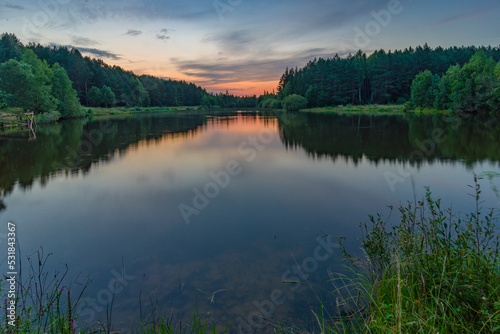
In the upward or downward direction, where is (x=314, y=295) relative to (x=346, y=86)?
downward

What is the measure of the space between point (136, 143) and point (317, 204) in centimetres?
1674

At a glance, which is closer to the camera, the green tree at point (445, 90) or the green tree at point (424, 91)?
the green tree at point (445, 90)

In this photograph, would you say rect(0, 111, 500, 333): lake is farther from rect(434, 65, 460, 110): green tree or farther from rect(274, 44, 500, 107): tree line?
rect(274, 44, 500, 107): tree line

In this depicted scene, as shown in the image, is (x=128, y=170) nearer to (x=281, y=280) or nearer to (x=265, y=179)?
(x=265, y=179)

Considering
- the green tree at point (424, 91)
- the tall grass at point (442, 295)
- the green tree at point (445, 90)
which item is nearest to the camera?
the tall grass at point (442, 295)

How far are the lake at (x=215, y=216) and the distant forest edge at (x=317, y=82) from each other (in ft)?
96.3

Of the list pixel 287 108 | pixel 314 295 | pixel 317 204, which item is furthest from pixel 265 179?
pixel 287 108

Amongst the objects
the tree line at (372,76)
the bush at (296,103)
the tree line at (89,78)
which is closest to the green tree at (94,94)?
the tree line at (89,78)

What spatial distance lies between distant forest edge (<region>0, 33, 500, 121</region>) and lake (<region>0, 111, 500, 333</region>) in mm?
29338

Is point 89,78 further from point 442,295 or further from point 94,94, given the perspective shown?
point 442,295

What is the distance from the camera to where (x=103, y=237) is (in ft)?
21.3

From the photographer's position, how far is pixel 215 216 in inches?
306

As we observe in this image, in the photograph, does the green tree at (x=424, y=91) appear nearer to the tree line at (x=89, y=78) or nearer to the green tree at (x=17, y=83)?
the green tree at (x=17, y=83)

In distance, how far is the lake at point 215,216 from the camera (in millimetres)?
4488
